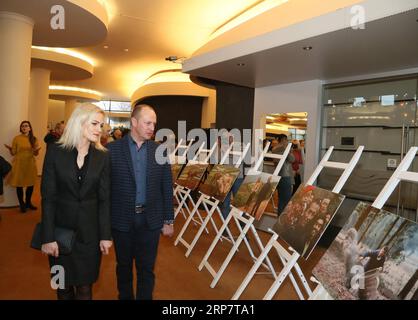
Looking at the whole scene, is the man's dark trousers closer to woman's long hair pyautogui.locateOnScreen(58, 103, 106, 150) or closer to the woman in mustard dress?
woman's long hair pyautogui.locateOnScreen(58, 103, 106, 150)

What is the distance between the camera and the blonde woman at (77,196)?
6.93 ft

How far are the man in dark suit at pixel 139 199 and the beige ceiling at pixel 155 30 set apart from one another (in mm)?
5053

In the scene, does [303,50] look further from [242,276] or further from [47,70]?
[47,70]

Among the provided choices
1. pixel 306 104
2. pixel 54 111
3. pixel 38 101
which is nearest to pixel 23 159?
pixel 306 104

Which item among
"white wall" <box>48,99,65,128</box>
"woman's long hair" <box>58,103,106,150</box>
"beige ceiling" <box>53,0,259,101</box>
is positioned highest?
"beige ceiling" <box>53,0,259,101</box>

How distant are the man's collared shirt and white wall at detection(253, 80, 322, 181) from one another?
13.5 ft

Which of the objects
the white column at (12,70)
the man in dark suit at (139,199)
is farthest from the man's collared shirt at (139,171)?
the white column at (12,70)

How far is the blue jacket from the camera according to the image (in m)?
2.56

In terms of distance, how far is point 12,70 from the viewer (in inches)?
261

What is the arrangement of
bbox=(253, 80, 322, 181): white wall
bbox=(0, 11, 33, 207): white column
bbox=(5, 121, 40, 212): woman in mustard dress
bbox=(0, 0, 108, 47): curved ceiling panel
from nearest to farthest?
bbox=(0, 0, 108, 47): curved ceiling panel → bbox=(253, 80, 322, 181): white wall → bbox=(5, 121, 40, 212): woman in mustard dress → bbox=(0, 11, 33, 207): white column

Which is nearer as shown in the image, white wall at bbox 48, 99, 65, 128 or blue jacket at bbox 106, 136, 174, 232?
blue jacket at bbox 106, 136, 174, 232

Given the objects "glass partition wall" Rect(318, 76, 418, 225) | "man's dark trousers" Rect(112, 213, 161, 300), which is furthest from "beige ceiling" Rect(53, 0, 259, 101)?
"man's dark trousers" Rect(112, 213, 161, 300)

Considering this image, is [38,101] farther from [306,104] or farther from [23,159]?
[306,104]
